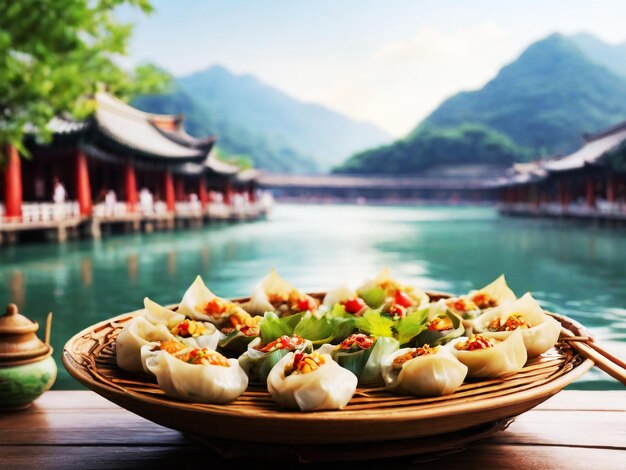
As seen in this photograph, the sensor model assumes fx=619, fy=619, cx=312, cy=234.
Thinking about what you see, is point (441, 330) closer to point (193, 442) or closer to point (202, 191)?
point (193, 442)

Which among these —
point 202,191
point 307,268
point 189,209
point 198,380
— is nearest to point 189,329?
point 198,380

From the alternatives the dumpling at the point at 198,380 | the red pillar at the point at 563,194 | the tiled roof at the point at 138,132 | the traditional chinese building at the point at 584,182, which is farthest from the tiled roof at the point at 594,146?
the dumpling at the point at 198,380

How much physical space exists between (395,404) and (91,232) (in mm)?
16610

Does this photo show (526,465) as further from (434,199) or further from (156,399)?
(434,199)

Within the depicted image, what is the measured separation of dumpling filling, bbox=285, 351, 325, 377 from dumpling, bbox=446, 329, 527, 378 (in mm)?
414

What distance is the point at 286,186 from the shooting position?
4900 cm

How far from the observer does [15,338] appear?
7.46ft

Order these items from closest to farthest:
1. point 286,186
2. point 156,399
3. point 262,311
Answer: point 156,399 → point 262,311 → point 286,186

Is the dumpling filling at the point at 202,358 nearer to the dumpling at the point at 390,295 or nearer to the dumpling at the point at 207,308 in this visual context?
the dumpling at the point at 207,308

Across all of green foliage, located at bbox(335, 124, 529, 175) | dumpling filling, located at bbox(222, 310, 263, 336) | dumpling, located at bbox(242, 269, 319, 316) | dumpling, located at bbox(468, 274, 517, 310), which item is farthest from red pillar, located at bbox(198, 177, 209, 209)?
green foliage, located at bbox(335, 124, 529, 175)

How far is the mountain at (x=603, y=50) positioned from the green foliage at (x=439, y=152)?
41485 millimetres

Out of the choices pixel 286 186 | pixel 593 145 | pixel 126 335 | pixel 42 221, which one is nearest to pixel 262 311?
pixel 126 335

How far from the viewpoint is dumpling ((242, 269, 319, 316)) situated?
2438 mm

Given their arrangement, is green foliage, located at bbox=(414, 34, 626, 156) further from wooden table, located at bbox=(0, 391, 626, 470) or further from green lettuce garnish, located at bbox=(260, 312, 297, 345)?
green lettuce garnish, located at bbox=(260, 312, 297, 345)
